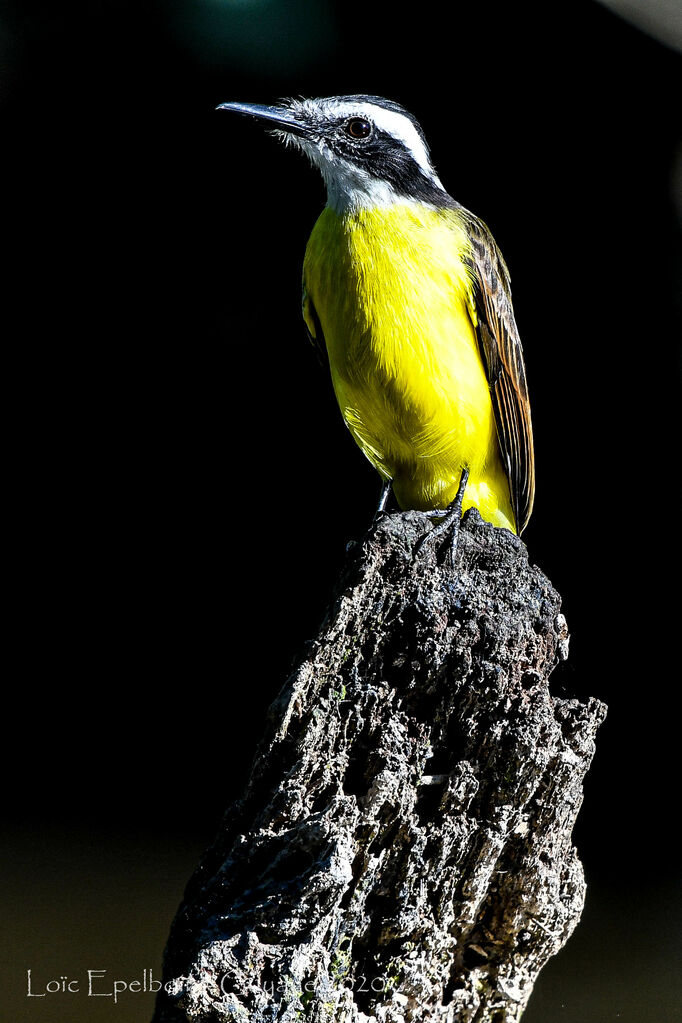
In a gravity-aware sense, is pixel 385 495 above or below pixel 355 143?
below

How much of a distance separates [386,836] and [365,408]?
5.90 ft

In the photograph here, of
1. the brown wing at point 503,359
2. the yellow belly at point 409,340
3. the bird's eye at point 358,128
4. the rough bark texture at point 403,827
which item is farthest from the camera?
the bird's eye at point 358,128

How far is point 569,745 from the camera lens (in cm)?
212

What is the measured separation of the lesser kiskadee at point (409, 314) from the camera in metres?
3.29

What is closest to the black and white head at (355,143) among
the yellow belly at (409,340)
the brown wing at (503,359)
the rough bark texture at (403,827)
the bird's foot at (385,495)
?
the yellow belly at (409,340)

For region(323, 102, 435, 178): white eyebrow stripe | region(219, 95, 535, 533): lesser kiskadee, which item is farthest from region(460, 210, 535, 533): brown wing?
region(323, 102, 435, 178): white eyebrow stripe

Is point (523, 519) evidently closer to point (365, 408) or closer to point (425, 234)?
point (365, 408)

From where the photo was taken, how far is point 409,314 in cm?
326

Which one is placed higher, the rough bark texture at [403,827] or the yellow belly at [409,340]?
the yellow belly at [409,340]

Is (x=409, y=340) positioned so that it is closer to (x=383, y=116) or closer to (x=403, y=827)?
(x=383, y=116)

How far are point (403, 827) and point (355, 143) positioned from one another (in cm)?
256

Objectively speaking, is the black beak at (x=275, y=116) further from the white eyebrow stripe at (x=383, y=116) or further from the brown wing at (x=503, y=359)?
the brown wing at (x=503, y=359)

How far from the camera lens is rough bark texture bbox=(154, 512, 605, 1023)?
1.92 meters

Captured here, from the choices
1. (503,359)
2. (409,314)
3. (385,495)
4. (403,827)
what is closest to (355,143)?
(409,314)
